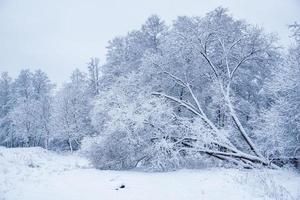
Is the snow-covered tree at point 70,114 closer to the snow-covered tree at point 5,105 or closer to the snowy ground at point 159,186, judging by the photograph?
the snow-covered tree at point 5,105

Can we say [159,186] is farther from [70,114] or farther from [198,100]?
[70,114]

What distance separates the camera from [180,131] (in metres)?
15.4

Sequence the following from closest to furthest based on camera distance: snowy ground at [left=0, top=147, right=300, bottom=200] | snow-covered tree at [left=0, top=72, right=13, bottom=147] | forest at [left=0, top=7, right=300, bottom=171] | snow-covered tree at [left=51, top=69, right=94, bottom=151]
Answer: snowy ground at [left=0, top=147, right=300, bottom=200] < forest at [left=0, top=7, right=300, bottom=171] < snow-covered tree at [left=51, top=69, right=94, bottom=151] < snow-covered tree at [left=0, top=72, right=13, bottom=147]

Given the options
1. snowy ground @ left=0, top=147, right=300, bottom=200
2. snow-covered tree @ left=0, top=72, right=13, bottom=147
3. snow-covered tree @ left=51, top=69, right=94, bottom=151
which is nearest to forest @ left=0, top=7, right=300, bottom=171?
snowy ground @ left=0, top=147, right=300, bottom=200

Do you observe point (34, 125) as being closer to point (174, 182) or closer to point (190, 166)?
point (190, 166)

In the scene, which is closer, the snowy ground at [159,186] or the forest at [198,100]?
the snowy ground at [159,186]

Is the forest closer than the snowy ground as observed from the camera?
No

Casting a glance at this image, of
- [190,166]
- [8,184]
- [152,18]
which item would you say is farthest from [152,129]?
[152,18]

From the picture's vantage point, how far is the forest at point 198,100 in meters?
12.7

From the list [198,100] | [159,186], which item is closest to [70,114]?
[198,100]

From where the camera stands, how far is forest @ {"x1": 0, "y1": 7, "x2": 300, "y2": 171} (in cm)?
1271

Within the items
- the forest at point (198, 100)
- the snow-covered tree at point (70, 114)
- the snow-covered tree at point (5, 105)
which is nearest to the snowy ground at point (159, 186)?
the forest at point (198, 100)

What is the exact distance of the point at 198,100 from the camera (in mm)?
19969

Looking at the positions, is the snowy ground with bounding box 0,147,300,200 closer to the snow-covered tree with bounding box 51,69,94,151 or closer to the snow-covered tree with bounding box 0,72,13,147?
the snow-covered tree with bounding box 51,69,94,151
